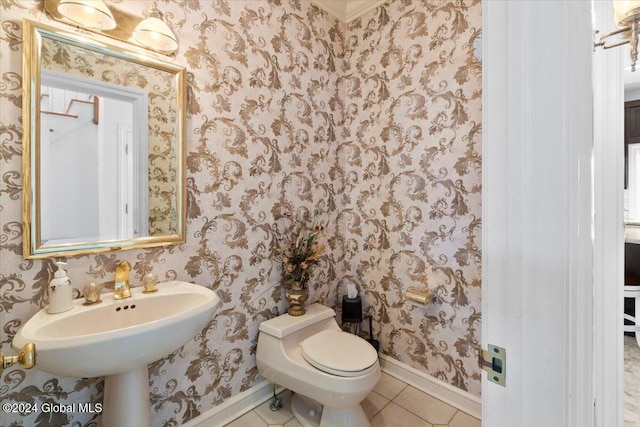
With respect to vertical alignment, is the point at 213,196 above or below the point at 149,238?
above

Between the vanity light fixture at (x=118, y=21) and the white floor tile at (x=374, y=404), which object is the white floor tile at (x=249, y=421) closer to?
the white floor tile at (x=374, y=404)

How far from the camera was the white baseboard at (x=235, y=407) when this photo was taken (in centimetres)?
146

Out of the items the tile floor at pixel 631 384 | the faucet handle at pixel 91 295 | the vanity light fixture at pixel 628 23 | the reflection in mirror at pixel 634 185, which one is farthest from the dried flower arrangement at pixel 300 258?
the reflection in mirror at pixel 634 185

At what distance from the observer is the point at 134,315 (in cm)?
115

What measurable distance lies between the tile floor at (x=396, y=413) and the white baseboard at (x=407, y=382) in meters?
0.03

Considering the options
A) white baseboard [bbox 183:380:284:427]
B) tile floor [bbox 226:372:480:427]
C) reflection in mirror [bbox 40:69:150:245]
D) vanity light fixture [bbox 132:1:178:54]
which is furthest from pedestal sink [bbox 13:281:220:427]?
vanity light fixture [bbox 132:1:178:54]

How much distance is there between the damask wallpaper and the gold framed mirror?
0.05 metres

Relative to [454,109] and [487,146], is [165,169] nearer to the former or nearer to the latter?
[487,146]

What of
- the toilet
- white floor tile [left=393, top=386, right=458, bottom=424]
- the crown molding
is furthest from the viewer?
the crown molding

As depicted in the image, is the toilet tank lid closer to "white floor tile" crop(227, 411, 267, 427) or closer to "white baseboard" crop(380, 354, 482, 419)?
"white floor tile" crop(227, 411, 267, 427)

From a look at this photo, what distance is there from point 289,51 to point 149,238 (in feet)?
4.59

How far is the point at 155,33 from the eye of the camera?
1229 millimetres

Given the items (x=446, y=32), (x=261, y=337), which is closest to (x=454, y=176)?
(x=446, y=32)

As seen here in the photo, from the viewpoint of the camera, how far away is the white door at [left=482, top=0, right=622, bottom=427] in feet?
1.29
